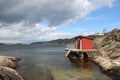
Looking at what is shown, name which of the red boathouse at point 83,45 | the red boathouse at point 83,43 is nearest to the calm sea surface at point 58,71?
the red boathouse at point 83,45

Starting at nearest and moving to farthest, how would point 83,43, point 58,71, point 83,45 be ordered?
1. point 58,71
2. point 83,43
3. point 83,45

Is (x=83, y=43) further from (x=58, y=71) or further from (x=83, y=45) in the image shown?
(x=58, y=71)

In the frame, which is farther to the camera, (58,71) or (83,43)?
(83,43)

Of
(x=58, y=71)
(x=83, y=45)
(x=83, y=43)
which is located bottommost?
(x=58, y=71)

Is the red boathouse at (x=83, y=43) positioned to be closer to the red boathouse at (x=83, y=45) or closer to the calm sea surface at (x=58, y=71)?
the red boathouse at (x=83, y=45)

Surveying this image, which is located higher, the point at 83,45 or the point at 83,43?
the point at 83,43

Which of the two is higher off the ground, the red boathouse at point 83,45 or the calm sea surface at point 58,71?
the red boathouse at point 83,45

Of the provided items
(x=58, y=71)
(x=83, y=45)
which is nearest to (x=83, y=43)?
(x=83, y=45)

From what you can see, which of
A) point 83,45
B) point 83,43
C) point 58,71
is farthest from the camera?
point 83,45

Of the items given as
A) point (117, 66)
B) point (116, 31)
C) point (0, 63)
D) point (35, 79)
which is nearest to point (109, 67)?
point (117, 66)

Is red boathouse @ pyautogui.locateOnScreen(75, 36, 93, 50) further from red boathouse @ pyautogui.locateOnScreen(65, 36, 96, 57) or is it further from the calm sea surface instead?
the calm sea surface

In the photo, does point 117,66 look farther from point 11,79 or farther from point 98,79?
point 11,79

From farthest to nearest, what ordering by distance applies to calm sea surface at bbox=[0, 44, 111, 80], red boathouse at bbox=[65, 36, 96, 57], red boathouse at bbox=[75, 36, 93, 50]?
1. red boathouse at bbox=[75, 36, 93, 50]
2. red boathouse at bbox=[65, 36, 96, 57]
3. calm sea surface at bbox=[0, 44, 111, 80]

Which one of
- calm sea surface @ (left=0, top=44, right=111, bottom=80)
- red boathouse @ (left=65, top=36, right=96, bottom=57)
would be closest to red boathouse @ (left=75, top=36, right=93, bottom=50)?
red boathouse @ (left=65, top=36, right=96, bottom=57)
